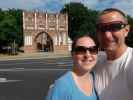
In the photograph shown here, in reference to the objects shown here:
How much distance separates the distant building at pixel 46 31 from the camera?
86.4 meters

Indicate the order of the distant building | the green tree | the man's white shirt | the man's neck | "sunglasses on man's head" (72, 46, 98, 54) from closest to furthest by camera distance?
the man's white shirt → the man's neck → "sunglasses on man's head" (72, 46, 98, 54) → the distant building → the green tree

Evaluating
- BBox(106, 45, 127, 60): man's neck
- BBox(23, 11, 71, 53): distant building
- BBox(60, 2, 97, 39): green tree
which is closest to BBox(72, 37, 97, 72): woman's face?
BBox(106, 45, 127, 60): man's neck

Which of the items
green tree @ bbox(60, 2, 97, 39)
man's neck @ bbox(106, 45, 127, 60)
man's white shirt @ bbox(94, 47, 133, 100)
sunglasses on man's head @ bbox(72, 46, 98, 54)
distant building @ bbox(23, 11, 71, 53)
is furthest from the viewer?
green tree @ bbox(60, 2, 97, 39)

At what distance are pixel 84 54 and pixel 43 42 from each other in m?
84.3

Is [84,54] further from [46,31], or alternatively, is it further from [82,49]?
[46,31]

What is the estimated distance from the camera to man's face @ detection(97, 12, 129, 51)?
3.98 meters

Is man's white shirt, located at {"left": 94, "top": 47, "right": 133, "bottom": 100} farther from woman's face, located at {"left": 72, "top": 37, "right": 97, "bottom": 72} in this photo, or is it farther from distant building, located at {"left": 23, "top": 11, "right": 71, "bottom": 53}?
distant building, located at {"left": 23, "top": 11, "right": 71, "bottom": 53}

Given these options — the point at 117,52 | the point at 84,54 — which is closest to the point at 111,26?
the point at 117,52

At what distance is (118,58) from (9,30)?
242ft

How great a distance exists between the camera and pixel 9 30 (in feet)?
253

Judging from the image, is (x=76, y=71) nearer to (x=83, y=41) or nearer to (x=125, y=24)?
(x=83, y=41)

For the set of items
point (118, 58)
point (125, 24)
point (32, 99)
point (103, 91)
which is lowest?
point (32, 99)

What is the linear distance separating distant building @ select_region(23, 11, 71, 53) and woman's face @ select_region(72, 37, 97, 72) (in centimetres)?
8169

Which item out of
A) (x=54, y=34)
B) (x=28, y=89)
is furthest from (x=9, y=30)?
(x=28, y=89)
